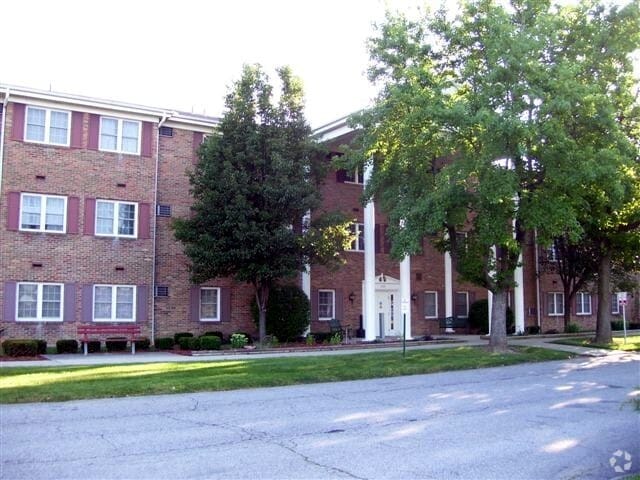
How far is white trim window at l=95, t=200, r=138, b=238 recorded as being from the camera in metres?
23.5

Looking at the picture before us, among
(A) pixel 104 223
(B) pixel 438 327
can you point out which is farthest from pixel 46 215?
(B) pixel 438 327

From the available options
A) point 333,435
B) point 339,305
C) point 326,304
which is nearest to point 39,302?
point 326,304

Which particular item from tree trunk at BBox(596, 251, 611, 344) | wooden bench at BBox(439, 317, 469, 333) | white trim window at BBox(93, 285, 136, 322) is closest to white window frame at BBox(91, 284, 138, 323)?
white trim window at BBox(93, 285, 136, 322)

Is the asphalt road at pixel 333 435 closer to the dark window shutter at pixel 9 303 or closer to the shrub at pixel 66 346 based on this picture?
the shrub at pixel 66 346

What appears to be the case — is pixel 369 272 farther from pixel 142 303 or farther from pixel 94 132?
pixel 94 132

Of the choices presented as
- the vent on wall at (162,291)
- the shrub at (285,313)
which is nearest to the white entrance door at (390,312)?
the shrub at (285,313)

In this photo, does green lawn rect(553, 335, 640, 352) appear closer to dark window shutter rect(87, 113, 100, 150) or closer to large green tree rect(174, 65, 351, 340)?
large green tree rect(174, 65, 351, 340)

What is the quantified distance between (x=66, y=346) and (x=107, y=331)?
138 centimetres

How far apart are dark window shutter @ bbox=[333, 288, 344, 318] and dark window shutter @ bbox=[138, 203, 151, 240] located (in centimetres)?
858

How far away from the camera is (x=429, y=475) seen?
6605mm

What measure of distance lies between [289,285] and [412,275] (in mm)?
7593

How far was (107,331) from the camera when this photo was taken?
21.7m

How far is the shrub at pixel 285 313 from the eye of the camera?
80.6ft

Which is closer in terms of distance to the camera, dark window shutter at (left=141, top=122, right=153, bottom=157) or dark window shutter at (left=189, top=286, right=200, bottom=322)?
dark window shutter at (left=141, top=122, right=153, bottom=157)
